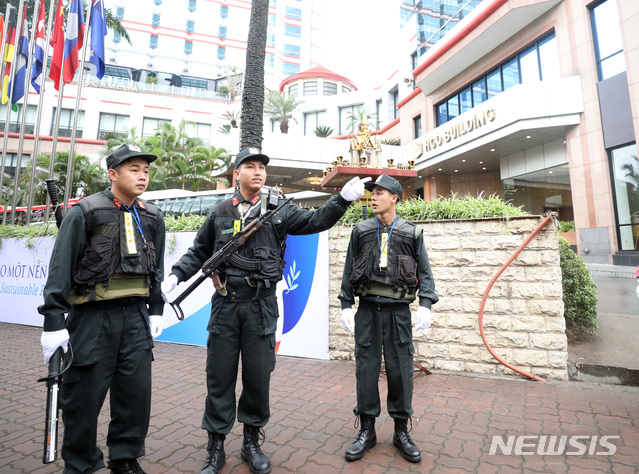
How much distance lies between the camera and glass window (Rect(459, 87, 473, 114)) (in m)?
20.9

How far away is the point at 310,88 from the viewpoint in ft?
130

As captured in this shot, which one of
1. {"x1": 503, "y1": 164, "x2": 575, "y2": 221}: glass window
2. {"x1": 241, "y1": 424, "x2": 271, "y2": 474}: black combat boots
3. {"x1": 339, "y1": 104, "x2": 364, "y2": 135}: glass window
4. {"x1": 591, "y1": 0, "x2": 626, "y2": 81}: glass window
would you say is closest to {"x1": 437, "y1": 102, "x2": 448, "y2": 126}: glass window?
{"x1": 503, "y1": 164, "x2": 575, "y2": 221}: glass window

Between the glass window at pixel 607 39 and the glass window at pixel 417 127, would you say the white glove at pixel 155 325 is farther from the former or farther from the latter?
the glass window at pixel 417 127

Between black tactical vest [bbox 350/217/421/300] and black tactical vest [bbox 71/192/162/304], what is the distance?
5.41 feet

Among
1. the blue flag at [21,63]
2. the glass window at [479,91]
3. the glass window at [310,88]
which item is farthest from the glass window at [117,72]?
the glass window at [479,91]

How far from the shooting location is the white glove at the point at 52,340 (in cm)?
206

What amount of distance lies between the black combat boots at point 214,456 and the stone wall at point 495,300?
3173 millimetres

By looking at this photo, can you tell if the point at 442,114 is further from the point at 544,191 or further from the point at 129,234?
the point at 129,234

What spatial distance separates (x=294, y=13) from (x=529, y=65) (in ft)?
164

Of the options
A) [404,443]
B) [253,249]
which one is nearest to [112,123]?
[253,249]

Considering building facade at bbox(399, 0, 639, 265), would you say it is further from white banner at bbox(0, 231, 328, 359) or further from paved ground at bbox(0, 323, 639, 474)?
white banner at bbox(0, 231, 328, 359)

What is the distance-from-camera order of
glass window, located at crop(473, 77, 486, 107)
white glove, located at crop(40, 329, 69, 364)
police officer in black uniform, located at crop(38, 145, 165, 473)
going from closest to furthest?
1. white glove, located at crop(40, 329, 69, 364)
2. police officer in black uniform, located at crop(38, 145, 165, 473)
3. glass window, located at crop(473, 77, 486, 107)

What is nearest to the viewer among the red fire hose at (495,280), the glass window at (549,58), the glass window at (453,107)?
the red fire hose at (495,280)

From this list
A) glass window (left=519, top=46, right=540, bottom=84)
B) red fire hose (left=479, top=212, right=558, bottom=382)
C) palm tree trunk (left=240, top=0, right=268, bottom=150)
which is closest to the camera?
red fire hose (left=479, top=212, right=558, bottom=382)
